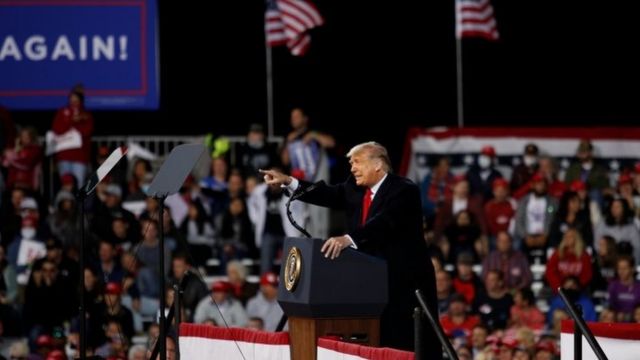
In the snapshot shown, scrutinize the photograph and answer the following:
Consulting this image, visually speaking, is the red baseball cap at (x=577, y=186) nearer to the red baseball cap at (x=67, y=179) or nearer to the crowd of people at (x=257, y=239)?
the crowd of people at (x=257, y=239)

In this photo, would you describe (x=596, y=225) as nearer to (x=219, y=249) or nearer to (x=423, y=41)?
(x=219, y=249)

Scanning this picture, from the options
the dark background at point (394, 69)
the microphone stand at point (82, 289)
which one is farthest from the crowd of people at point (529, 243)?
the microphone stand at point (82, 289)

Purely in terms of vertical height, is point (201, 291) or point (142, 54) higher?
point (142, 54)

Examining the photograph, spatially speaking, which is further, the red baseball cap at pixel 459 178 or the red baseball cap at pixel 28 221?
the red baseball cap at pixel 459 178

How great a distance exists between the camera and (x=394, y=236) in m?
12.4

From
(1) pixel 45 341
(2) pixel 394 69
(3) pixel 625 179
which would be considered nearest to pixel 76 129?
(1) pixel 45 341

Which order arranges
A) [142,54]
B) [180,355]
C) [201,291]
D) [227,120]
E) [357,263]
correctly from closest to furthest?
[357,263] → [180,355] → [201,291] → [142,54] → [227,120]

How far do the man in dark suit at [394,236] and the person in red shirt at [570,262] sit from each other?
763 cm

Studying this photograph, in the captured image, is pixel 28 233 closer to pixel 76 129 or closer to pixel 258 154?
pixel 76 129

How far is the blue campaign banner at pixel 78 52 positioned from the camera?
2464 cm

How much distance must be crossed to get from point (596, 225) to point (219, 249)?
167 inches

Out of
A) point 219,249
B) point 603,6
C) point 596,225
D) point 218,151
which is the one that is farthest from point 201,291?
point 603,6

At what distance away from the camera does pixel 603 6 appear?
2864 cm

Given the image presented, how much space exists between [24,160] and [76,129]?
0.73 m
